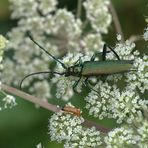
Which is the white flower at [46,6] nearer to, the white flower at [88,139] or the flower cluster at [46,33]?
the flower cluster at [46,33]

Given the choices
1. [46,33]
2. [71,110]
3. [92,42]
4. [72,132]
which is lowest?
[72,132]

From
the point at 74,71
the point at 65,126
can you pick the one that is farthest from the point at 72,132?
the point at 74,71

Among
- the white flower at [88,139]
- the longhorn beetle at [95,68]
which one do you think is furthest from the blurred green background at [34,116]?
the white flower at [88,139]

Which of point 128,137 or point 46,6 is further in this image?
point 46,6

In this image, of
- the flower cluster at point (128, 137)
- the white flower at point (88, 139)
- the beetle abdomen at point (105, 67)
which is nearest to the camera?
the flower cluster at point (128, 137)

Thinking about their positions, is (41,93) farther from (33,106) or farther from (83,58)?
(83,58)

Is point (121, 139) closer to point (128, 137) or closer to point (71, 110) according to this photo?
point (128, 137)

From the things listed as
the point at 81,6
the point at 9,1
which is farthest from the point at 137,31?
the point at 9,1
